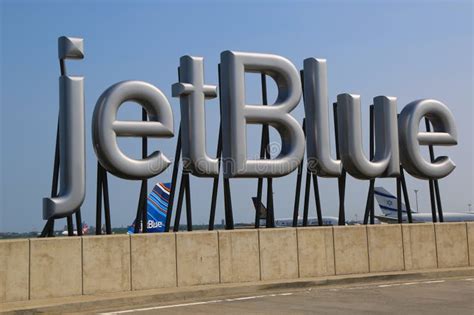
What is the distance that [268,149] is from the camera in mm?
20047

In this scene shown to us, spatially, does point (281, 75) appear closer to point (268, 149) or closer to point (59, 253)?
point (268, 149)

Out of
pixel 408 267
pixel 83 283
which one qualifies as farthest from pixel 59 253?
pixel 408 267

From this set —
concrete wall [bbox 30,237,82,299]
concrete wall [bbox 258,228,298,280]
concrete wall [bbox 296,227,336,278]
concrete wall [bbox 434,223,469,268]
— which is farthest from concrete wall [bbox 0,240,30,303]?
concrete wall [bbox 434,223,469,268]

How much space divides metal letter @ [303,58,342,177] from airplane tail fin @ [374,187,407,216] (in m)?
70.1

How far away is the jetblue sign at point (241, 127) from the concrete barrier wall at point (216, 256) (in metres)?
1.90

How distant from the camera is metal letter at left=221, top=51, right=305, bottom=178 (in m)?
18.6

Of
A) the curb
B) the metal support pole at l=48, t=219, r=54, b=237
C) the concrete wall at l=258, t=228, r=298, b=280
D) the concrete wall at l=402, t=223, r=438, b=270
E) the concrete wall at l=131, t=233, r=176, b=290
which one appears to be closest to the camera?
the curb

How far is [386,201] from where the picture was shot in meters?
88.9

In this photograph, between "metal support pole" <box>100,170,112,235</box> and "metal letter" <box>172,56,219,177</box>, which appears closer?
"metal support pole" <box>100,170,112,235</box>

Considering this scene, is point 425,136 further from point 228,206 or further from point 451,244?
point 228,206

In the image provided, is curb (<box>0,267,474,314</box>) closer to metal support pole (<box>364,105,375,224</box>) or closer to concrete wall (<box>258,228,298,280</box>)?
concrete wall (<box>258,228,298,280</box>)

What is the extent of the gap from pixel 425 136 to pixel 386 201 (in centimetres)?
6846

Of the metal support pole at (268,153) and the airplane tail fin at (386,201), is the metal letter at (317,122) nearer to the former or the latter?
the metal support pole at (268,153)

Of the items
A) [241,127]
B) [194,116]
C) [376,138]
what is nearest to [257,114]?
[241,127]
